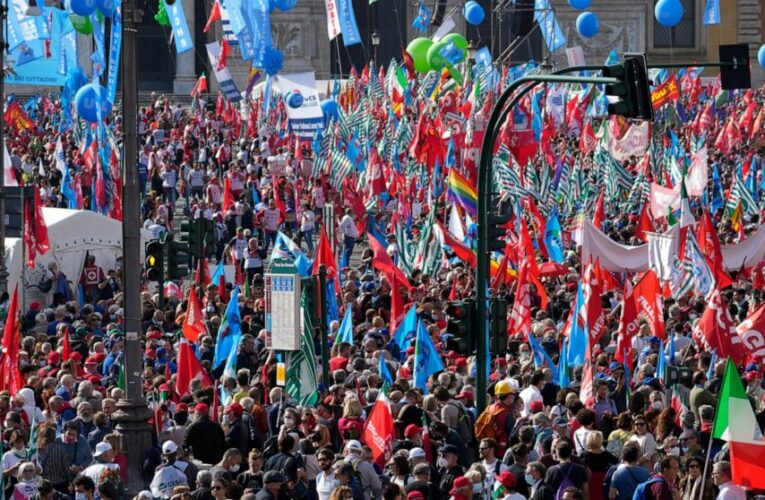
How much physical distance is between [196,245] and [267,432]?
17.8ft

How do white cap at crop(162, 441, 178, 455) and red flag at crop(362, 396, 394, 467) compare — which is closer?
white cap at crop(162, 441, 178, 455)

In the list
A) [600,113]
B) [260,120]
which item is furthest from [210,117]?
[600,113]

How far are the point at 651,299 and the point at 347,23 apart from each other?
19826 millimetres

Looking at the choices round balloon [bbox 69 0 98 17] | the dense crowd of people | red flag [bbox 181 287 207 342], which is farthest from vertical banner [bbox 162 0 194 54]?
red flag [bbox 181 287 207 342]

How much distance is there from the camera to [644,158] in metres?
33.9

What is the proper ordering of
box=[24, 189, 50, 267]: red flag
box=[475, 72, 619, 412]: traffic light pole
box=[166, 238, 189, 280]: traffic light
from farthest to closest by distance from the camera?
box=[24, 189, 50, 267]: red flag → box=[166, 238, 189, 280]: traffic light → box=[475, 72, 619, 412]: traffic light pole

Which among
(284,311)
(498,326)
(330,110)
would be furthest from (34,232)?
(330,110)

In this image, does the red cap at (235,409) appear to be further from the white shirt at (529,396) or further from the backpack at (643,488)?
the backpack at (643,488)

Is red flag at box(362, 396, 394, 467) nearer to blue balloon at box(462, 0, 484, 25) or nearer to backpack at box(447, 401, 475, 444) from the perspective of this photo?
backpack at box(447, 401, 475, 444)

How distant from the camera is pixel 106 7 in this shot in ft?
72.3

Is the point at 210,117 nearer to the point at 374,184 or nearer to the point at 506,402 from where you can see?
the point at 374,184

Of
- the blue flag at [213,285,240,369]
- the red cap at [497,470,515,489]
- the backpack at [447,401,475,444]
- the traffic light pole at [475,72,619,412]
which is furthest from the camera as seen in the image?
the blue flag at [213,285,240,369]

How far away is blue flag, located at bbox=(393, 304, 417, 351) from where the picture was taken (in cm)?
2069

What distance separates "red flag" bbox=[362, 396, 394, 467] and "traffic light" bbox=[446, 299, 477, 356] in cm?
183
